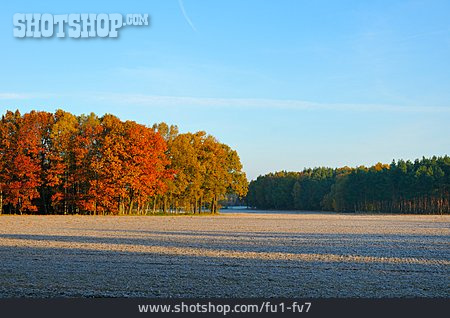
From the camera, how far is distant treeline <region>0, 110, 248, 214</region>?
237ft

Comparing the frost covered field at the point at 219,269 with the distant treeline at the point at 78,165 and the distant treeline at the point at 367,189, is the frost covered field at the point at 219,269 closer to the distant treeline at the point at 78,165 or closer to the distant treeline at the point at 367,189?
the distant treeline at the point at 78,165

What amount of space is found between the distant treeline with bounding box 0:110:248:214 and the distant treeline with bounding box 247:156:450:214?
63.6 m

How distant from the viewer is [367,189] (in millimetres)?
A: 136625

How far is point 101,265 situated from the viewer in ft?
61.7

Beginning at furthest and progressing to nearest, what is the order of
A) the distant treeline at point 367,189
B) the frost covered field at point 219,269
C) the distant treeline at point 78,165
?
the distant treeline at point 367,189 → the distant treeline at point 78,165 → the frost covered field at point 219,269

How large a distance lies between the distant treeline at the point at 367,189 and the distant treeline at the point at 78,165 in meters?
63.6

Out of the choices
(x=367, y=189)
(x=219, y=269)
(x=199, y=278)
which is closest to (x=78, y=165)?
(x=219, y=269)

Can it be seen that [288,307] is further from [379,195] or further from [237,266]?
[379,195]

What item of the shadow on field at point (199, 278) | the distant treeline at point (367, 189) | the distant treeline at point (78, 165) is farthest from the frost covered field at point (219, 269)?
the distant treeline at point (367, 189)

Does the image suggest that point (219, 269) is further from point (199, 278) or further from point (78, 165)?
point (78, 165)

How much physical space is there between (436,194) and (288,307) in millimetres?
115396

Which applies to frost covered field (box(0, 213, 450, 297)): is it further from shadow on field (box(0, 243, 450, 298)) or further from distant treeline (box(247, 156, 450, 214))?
distant treeline (box(247, 156, 450, 214))

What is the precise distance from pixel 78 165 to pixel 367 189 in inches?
3450

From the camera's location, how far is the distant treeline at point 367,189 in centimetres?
11638
